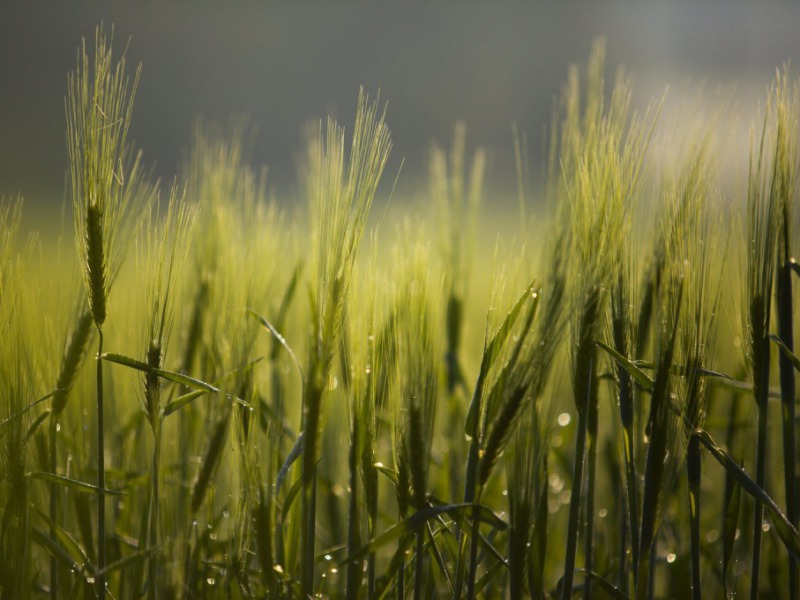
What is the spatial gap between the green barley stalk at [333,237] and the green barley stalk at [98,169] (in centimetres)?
20

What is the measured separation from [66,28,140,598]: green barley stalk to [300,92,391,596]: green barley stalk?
198mm

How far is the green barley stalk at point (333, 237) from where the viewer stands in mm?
649

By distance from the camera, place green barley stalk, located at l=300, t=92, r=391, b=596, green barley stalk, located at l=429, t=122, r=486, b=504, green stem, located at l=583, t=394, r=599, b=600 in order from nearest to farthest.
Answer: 1. green barley stalk, located at l=300, t=92, r=391, b=596
2. green stem, located at l=583, t=394, r=599, b=600
3. green barley stalk, located at l=429, t=122, r=486, b=504

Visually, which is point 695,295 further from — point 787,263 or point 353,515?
point 353,515

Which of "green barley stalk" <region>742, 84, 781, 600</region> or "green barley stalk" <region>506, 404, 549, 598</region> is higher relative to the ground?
"green barley stalk" <region>742, 84, 781, 600</region>

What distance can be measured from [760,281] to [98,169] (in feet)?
2.30

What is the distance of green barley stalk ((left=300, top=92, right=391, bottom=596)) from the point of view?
649mm

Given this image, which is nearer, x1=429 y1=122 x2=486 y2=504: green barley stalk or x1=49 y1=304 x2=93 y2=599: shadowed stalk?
x1=49 y1=304 x2=93 y2=599: shadowed stalk

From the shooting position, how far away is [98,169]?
70 cm

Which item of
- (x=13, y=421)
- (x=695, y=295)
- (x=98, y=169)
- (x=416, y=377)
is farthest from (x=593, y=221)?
(x=13, y=421)

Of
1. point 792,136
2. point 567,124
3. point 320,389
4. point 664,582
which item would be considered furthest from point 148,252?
point 664,582

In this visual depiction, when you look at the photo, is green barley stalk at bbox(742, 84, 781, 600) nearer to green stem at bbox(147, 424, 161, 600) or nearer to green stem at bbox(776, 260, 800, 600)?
green stem at bbox(776, 260, 800, 600)

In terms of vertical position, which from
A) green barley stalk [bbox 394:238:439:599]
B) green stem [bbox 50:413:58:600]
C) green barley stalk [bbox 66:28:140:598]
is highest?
green barley stalk [bbox 66:28:140:598]

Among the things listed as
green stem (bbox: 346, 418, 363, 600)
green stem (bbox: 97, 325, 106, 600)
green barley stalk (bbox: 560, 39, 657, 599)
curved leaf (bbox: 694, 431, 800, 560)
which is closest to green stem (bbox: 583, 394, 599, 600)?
green barley stalk (bbox: 560, 39, 657, 599)
